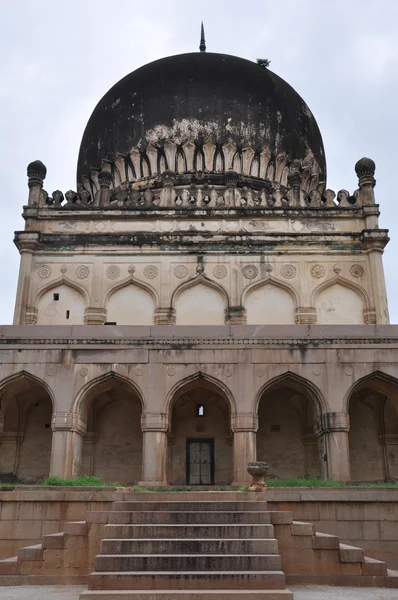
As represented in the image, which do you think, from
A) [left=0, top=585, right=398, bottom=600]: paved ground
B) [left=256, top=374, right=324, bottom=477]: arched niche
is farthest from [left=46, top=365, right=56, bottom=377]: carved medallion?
[left=0, top=585, right=398, bottom=600]: paved ground

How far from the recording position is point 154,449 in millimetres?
15555

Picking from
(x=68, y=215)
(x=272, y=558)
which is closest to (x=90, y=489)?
(x=272, y=558)

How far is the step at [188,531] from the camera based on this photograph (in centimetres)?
914

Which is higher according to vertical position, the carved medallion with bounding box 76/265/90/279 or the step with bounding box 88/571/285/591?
the carved medallion with bounding box 76/265/90/279

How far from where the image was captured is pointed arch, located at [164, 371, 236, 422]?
16.0 m

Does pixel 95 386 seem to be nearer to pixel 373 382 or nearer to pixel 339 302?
pixel 373 382

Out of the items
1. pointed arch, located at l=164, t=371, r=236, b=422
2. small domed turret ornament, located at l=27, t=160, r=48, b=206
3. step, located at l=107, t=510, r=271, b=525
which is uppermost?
small domed turret ornament, located at l=27, t=160, r=48, b=206

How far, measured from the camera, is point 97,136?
27.0 meters

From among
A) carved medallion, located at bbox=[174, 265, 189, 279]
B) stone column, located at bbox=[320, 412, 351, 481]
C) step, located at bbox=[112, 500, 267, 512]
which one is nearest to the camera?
step, located at bbox=[112, 500, 267, 512]

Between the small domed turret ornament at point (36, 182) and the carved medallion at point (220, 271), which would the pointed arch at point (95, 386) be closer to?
the carved medallion at point (220, 271)

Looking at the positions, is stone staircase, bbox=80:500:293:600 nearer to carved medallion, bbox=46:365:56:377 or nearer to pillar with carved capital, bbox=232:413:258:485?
pillar with carved capital, bbox=232:413:258:485

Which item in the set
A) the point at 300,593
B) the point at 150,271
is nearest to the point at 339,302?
the point at 150,271

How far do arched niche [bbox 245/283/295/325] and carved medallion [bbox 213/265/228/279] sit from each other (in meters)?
0.96

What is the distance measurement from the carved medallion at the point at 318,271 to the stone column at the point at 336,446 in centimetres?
635
